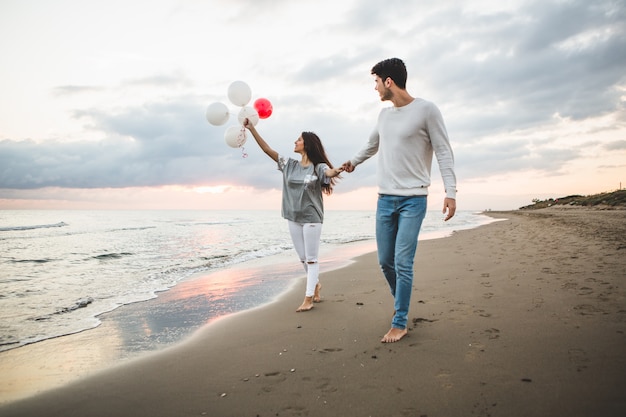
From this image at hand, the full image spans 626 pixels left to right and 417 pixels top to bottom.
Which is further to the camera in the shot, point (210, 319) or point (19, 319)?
point (19, 319)

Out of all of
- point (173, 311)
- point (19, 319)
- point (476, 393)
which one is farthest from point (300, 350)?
point (19, 319)

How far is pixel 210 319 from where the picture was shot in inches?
182

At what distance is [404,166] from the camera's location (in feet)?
10.4

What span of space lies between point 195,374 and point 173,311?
2577 mm

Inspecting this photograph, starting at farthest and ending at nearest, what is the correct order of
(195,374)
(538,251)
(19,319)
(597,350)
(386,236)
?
(538,251) < (19,319) < (386,236) < (195,374) < (597,350)

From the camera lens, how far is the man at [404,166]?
10.2ft

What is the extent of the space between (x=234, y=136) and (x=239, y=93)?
0.66 m

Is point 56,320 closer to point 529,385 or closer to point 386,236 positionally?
point 386,236

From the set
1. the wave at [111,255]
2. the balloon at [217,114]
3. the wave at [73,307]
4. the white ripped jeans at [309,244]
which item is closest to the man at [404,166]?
the white ripped jeans at [309,244]

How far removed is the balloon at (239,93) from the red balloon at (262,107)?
0.14m

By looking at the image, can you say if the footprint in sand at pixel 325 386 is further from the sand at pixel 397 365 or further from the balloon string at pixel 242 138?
the balloon string at pixel 242 138

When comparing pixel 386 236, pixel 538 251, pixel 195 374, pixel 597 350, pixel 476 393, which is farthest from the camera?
pixel 538 251

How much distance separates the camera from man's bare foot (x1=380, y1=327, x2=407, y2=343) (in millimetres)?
3096

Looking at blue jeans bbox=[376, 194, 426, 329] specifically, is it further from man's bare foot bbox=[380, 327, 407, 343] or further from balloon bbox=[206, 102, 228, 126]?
balloon bbox=[206, 102, 228, 126]
